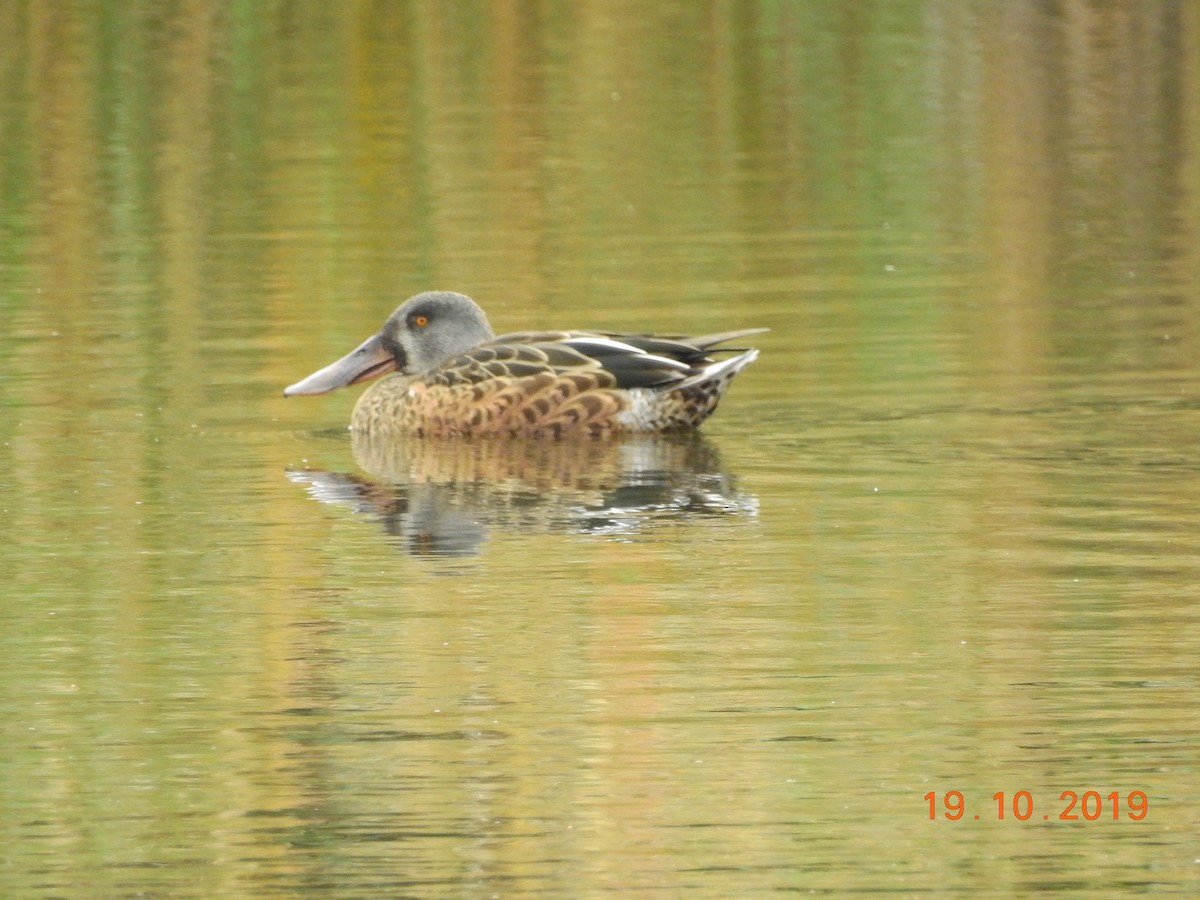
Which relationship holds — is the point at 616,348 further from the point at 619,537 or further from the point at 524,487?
the point at 619,537

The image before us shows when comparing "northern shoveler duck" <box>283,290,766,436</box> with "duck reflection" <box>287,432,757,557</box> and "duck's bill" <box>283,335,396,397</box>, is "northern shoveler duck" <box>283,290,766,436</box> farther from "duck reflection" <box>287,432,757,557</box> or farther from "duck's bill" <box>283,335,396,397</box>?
"duck's bill" <box>283,335,396,397</box>

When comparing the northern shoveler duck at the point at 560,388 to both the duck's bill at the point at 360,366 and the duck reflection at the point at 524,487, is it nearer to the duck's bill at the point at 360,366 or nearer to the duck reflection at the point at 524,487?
the duck reflection at the point at 524,487

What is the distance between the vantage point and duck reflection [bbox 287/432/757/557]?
31.4ft

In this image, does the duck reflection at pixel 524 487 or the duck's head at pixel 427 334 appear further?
the duck's head at pixel 427 334

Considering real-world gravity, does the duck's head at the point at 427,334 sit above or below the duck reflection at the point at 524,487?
above

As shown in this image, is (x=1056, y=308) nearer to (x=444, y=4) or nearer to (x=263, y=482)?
(x=263, y=482)

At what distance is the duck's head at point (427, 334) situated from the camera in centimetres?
1230

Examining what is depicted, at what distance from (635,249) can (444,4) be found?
16247 mm

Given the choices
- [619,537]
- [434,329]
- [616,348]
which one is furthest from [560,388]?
[619,537]

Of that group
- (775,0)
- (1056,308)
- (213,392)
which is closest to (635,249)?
(1056,308)
